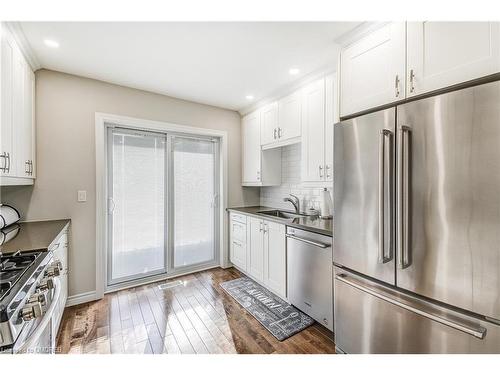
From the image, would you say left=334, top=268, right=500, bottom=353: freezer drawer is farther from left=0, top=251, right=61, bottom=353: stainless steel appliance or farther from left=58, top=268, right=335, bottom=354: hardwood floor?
left=0, top=251, right=61, bottom=353: stainless steel appliance

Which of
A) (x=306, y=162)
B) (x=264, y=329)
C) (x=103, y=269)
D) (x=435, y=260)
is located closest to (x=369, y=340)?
(x=435, y=260)

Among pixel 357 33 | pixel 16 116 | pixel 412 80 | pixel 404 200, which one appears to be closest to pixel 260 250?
pixel 404 200

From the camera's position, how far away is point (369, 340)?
5.19 ft

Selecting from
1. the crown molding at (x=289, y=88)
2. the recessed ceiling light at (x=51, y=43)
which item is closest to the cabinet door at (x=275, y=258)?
the crown molding at (x=289, y=88)

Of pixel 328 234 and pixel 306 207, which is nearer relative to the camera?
pixel 328 234

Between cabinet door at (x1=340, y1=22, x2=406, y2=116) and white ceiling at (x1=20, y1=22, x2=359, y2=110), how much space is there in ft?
0.70

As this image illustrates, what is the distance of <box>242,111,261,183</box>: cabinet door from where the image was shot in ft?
11.4

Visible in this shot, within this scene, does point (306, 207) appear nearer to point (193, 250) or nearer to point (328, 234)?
point (328, 234)

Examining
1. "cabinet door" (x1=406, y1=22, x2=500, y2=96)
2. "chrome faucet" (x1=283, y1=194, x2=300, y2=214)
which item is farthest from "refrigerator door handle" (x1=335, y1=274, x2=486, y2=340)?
"chrome faucet" (x1=283, y1=194, x2=300, y2=214)

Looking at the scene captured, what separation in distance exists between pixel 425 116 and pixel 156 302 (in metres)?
3.00

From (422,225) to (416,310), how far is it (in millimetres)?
496

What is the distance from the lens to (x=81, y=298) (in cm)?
262

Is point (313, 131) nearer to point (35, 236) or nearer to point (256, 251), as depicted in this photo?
point (256, 251)

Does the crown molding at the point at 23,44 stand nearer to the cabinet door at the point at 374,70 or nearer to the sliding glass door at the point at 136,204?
the sliding glass door at the point at 136,204
